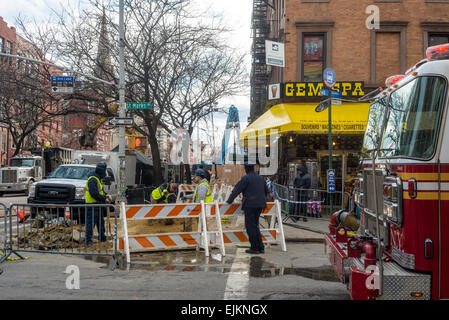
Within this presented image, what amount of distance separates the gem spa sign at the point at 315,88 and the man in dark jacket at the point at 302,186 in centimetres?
482

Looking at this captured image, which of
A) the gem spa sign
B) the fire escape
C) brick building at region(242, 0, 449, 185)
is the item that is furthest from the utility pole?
the fire escape

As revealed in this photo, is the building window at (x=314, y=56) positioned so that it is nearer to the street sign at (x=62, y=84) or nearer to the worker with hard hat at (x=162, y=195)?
the worker with hard hat at (x=162, y=195)

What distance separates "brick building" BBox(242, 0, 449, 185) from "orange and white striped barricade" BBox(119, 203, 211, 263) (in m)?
10.5

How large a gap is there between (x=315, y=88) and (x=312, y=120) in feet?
6.22

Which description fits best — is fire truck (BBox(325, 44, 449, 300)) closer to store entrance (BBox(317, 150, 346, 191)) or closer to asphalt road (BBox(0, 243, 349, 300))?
asphalt road (BBox(0, 243, 349, 300))

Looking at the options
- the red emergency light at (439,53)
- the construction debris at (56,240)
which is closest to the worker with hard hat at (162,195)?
the construction debris at (56,240)

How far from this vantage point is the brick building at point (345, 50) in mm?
19969

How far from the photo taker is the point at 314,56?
20.6 metres

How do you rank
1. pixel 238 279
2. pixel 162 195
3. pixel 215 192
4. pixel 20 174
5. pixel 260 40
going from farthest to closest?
1. pixel 20 174
2. pixel 260 40
3. pixel 215 192
4. pixel 162 195
5. pixel 238 279

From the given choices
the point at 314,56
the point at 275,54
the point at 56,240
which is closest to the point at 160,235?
the point at 56,240

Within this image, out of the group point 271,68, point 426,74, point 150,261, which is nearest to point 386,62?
point 271,68

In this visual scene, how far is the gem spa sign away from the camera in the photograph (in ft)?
64.8

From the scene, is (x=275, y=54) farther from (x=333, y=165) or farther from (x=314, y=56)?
(x=333, y=165)
